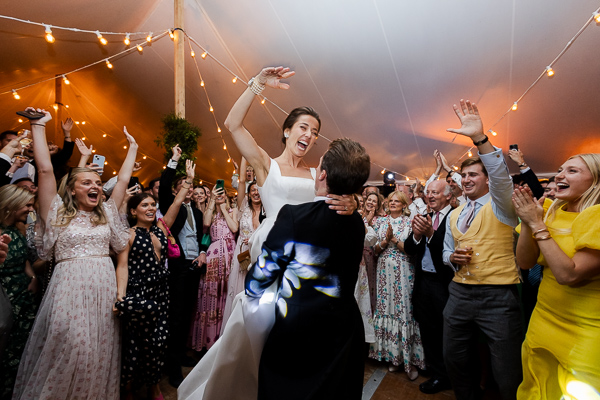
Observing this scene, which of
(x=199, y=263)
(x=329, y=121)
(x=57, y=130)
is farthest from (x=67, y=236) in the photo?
(x=57, y=130)

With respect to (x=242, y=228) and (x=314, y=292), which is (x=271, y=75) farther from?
(x=242, y=228)

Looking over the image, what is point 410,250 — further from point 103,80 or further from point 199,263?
point 103,80

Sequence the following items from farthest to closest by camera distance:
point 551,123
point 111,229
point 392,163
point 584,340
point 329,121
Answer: point 392,163
point 329,121
point 551,123
point 111,229
point 584,340

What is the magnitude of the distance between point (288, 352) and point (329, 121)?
18.7 ft

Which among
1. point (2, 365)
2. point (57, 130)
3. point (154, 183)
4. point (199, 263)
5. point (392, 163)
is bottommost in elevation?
point (2, 365)

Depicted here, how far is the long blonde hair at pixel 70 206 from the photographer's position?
2.00 meters

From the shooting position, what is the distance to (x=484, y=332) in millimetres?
1894

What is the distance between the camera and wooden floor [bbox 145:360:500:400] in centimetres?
245

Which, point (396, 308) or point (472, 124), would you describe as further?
point (396, 308)

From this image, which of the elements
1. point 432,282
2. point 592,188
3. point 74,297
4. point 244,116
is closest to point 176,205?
point 74,297

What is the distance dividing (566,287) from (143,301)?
93.2 inches

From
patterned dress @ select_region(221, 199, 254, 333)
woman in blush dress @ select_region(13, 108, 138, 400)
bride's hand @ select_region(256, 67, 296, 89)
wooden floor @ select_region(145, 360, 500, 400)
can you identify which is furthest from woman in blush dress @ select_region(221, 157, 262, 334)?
bride's hand @ select_region(256, 67, 296, 89)

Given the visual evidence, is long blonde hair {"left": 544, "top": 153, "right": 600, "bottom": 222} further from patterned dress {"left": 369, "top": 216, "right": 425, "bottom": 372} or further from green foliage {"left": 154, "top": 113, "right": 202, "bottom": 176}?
green foliage {"left": 154, "top": 113, "right": 202, "bottom": 176}

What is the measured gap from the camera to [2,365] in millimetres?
1870
